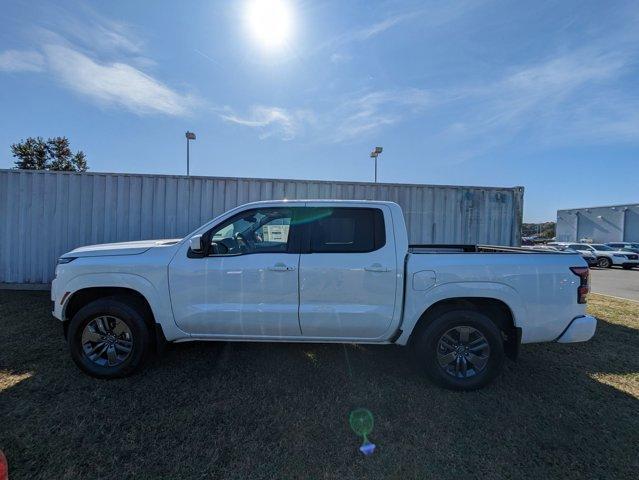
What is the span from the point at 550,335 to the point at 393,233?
6.13 feet

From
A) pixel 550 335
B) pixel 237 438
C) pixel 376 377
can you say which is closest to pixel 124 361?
pixel 237 438

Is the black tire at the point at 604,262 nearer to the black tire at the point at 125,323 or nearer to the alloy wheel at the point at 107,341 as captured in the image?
the black tire at the point at 125,323

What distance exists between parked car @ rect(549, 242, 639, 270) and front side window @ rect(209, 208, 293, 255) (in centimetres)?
2481

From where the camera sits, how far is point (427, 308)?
11.5ft

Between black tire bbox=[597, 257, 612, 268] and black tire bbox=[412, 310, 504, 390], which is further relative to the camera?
black tire bbox=[597, 257, 612, 268]

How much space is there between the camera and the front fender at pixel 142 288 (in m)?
3.55

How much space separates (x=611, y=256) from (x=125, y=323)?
86.0 feet

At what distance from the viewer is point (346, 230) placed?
3648mm

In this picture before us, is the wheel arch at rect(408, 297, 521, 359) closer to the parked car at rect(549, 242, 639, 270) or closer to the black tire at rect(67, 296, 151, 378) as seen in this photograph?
the black tire at rect(67, 296, 151, 378)

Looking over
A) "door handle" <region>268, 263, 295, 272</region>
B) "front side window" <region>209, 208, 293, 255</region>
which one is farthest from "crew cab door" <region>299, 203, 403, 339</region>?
"front side window" <region>209, 208, 293, 255</region>

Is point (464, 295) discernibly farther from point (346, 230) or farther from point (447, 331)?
point (346, 230)

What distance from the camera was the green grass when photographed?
245cm

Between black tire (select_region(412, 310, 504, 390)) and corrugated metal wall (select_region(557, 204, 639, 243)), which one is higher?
corrugated metal wall (select_region(557, 204, 639, 243))

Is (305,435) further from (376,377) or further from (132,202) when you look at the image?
(132,202)
